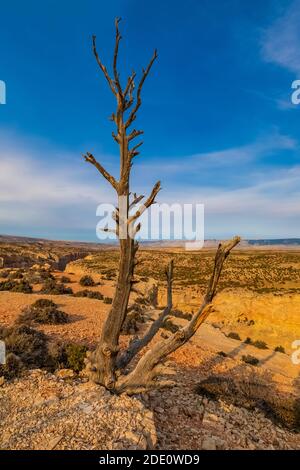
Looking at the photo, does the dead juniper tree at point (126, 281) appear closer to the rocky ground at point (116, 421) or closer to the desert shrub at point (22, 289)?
the rocky ground at point (116, 421)

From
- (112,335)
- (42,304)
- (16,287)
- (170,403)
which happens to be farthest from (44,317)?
(16,287)

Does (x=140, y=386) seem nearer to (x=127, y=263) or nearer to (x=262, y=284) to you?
(x=127, y=263)

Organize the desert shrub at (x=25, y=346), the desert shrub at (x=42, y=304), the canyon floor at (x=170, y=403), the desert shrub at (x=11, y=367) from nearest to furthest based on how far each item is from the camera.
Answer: the canyon floor at (x=170, y=403)
the desert shrub at (x=11, y=367)
the desert shrub at (x=25, y=346)
the desert shrub at (x=42, y=304)

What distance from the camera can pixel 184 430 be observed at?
19.5ft

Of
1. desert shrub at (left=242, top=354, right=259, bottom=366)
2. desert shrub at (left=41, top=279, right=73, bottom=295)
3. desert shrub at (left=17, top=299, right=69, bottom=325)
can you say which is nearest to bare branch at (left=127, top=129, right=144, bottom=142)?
desert shrub at (left=17, top=299, right=69, bottom=325)

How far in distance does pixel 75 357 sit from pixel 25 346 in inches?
63.8

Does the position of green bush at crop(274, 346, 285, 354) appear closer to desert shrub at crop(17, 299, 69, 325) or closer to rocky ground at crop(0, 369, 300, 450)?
desert shrub at crop(17, 299, 69, 325)

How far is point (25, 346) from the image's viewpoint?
366 inches

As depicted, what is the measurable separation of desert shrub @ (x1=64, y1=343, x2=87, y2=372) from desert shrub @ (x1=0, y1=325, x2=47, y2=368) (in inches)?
25.8

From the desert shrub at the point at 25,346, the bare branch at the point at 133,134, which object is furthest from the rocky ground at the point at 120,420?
the bare branch at the point at 133,134

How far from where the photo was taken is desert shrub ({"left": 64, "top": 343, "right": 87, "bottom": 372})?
8609 millimetres

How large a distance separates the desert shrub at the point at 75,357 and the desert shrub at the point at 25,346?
2.15ft

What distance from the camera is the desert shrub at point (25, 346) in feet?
28.8
